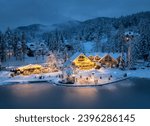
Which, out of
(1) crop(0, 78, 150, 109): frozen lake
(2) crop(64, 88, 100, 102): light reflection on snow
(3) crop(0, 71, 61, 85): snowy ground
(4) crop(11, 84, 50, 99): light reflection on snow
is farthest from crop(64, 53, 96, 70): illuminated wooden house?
(2) crop(64, 88, 100, 102): light reflection on snow

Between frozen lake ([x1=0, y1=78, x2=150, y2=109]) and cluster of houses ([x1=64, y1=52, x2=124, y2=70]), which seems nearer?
frozen lake ([x1=0, y1=78, x2=150, y2=109])

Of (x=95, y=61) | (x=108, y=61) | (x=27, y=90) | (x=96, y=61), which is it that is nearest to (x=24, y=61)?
(x=95, y=61)

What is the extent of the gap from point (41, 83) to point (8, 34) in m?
42.1

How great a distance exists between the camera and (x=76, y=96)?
39.6m

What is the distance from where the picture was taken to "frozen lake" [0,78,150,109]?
34.9 metres

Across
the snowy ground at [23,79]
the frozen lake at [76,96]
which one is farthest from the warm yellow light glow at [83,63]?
the frozen lake at [76,96]

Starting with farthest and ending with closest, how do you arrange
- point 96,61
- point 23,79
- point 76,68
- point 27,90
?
point 96,61 < point 76,68 < point 23,79 < point 27,90

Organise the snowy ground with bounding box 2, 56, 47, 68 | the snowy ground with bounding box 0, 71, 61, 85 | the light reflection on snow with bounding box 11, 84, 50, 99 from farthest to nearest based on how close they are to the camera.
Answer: the snowy ground with bounding box 2, 56, 47, 68 → the snowy ground with bounding box 0, 71, 61, 85 → the light reflection on snow with bounding box 11, 84, 50, 99

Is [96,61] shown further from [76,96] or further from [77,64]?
[76,96]

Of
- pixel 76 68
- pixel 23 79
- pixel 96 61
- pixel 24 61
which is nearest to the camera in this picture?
pixel 23 79

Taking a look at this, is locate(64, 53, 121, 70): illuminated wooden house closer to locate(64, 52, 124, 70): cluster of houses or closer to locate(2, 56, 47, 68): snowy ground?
locate(64, 52, 124, 70): cluster of houses

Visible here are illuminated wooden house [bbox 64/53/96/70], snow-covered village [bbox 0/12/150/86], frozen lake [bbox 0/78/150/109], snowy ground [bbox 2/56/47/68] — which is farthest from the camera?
snowy ground [bbox 2/56/47/68]

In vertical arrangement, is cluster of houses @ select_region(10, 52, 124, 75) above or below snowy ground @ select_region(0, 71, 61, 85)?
above

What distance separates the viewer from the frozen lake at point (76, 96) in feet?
115
